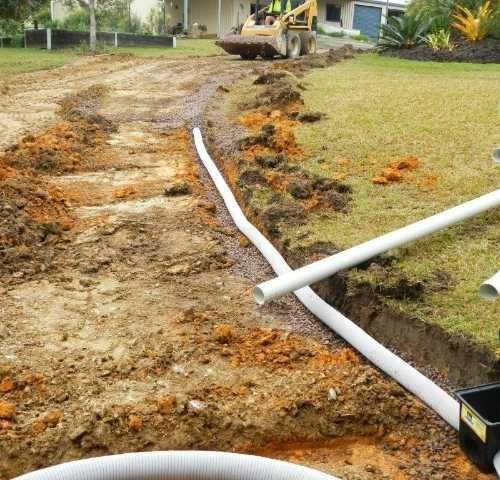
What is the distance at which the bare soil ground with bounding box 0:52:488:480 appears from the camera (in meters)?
3.38

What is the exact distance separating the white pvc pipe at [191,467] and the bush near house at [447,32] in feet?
57.5

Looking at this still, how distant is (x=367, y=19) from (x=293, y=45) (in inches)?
844

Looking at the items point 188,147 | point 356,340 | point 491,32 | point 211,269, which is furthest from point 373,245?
point 491,32

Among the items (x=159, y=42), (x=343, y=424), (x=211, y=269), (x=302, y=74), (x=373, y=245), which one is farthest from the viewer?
(x=159, y=42)

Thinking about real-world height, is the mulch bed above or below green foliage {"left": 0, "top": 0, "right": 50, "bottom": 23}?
below

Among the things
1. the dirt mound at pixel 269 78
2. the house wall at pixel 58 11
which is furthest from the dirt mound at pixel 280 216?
the house wall at pixel 58 11

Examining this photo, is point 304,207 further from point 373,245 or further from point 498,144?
point 498,144

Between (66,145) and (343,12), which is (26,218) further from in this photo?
(343,12)

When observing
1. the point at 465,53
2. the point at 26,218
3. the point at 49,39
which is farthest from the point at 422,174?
the point at 49,39

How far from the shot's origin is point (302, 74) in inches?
592

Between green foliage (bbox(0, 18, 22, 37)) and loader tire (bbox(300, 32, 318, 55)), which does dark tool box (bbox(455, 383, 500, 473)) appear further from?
green foliage (bbox(0, 18, 22, 37))

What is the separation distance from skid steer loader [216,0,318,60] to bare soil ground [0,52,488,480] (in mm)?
13315

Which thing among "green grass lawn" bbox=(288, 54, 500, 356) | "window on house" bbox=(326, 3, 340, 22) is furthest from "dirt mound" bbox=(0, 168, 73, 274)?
"window on house" bbox=(326, 3, 340, 22)

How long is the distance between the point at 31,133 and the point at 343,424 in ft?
24.0
